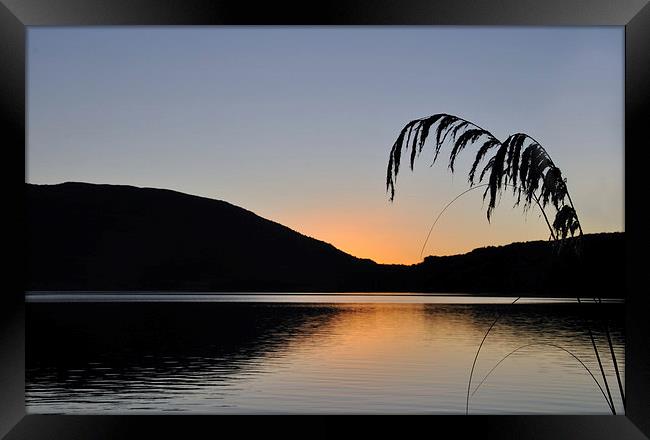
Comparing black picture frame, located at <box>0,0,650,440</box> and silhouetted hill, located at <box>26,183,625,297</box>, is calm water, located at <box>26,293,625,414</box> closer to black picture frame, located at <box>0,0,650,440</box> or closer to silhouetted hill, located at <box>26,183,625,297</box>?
black picture frame, located at <box>0,0,650,440</box>

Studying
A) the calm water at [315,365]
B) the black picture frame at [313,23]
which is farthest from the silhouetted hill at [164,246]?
the black picture frame at [313,23]

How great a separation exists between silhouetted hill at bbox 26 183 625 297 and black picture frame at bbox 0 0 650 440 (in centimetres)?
2072

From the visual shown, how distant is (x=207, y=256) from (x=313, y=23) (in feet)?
108

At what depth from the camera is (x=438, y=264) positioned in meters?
32.3

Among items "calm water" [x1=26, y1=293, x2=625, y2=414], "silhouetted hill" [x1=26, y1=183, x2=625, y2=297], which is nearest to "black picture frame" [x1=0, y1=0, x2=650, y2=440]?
"calm water" [x1=26, y1=293, x2=625, y2=414]

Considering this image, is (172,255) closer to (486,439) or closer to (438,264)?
(438,264)

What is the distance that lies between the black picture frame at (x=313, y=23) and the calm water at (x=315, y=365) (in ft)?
7.03

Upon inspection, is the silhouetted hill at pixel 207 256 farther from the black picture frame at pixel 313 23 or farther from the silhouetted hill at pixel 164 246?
the black picture frame at pixel 313 23

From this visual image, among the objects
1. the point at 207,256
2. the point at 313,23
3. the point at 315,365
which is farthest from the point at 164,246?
the point at 313,23

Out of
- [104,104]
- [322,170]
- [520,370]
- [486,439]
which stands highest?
[104,104]

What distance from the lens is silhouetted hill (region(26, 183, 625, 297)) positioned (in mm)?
28906

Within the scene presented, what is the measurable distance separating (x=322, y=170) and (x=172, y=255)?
957cm

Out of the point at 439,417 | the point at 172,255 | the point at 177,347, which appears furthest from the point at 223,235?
the point at 439,417

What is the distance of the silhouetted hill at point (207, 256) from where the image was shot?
2891 cm
